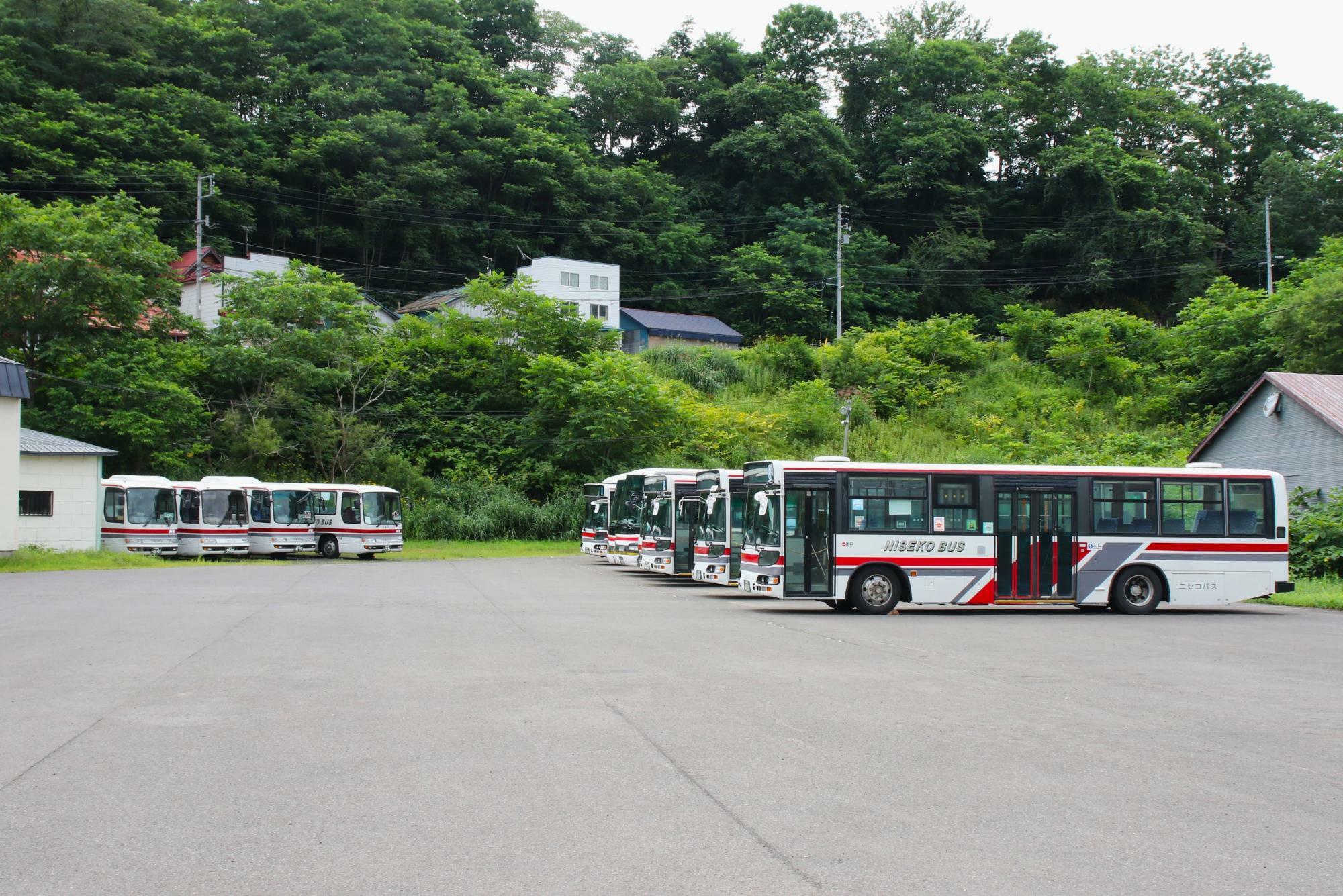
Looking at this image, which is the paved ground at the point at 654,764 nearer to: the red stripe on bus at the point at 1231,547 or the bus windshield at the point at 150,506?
the red stripe on bus at the point at 1231,547

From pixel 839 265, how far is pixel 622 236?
1414 centimetres

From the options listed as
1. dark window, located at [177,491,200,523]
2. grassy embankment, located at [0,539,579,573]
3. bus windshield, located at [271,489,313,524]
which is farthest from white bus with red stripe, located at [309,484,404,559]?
dark window, located at [177,491,200,523]

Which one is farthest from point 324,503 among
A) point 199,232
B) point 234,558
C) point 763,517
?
point 763,517

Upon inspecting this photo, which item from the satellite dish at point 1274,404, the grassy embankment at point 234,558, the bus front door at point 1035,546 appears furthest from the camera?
the satellite dish at point 1274,404

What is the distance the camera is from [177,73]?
58719 mm

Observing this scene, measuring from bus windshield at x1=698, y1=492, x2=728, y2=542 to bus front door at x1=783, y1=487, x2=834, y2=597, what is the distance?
5.47 meters

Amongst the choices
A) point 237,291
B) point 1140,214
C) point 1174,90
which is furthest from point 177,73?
point 1174,90

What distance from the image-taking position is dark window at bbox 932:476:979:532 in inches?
772

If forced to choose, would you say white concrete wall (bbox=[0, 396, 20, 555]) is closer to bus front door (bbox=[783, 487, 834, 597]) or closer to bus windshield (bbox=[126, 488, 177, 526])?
bus windshield (bbox=[126, 488, 177, 526])

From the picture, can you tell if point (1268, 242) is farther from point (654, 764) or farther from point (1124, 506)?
point (654, 764)

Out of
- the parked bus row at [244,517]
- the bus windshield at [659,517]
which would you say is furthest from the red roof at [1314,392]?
the parked bus row at [244,517]

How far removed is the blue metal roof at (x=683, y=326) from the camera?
63.2 metres

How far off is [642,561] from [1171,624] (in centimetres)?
1547

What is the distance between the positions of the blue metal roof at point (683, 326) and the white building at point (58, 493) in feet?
113
